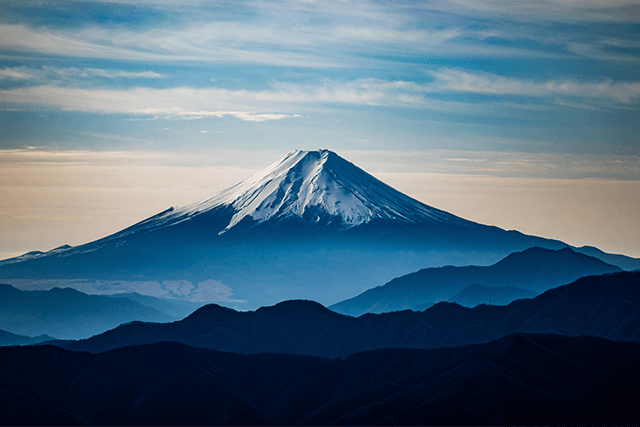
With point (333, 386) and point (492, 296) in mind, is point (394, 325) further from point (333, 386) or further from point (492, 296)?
point (492, 296)

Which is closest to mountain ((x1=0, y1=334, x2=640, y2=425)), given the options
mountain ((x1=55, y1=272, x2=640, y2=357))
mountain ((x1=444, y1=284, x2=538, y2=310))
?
mountain ((x1=55, y1=272, x2=640, y2=357))

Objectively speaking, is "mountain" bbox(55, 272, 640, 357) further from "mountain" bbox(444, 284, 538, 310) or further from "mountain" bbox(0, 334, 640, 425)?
"mountain" bbox(444, 284, 538, 310)

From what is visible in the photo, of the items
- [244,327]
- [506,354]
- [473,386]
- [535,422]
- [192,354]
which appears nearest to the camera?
[535,422]

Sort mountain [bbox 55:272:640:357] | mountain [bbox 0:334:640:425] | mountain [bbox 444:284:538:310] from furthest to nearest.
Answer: mountain [bbox 444:284:538:310] < mountain [bbox 55:272:640:357] < mountain [bbox 0:334:640:425]

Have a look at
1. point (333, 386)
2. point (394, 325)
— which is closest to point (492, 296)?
point (394, 325)

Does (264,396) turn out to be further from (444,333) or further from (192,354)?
(444,333)

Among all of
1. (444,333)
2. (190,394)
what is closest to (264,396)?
(190,394)

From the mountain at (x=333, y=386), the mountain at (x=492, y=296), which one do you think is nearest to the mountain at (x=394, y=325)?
the mountain at (x=333, y=386)
